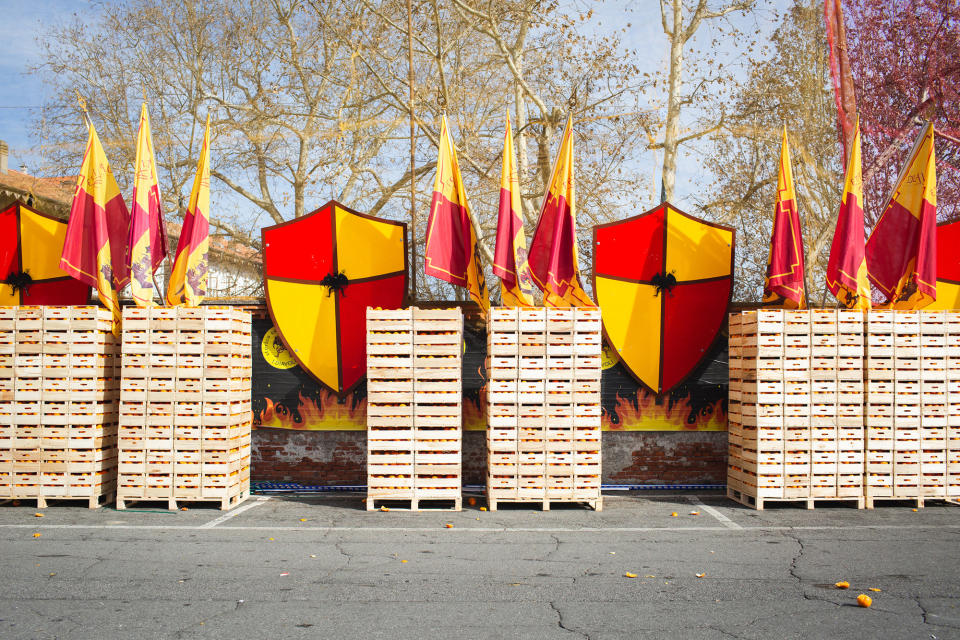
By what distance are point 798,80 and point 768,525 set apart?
13648 millimetres

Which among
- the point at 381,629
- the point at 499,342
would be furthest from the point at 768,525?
the point at 381,629

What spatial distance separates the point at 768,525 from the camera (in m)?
8.68

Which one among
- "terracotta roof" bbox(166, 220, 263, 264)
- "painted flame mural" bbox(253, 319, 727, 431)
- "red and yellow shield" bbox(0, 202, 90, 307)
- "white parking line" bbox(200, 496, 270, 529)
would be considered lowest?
"white parking line" bbox(200, 496, 270, 529)

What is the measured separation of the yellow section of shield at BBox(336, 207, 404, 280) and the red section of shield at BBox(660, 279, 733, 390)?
13.7ft

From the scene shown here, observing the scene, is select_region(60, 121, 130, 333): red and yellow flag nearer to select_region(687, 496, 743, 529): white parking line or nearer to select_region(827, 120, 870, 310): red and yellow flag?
select_region(687, 496, 743, 529): white parking line

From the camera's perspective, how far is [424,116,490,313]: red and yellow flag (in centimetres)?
1068

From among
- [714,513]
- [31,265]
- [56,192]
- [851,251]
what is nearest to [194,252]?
[31,265]

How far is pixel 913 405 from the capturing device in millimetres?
9867

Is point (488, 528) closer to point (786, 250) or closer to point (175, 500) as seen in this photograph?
point (175, 500)

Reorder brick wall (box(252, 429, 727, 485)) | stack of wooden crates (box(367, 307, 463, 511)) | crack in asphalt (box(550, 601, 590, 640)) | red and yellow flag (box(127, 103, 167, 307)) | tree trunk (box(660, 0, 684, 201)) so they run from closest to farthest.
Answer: crack in asphalt (box(550, 601, 590, 640)), stack of wooden crates (box(367, 307, 463, 511)), red and yellow flag (box(127, 103, 167, 307)), brick wall (box(252, 429, 727, 485)), tree trunk (box(660, 0, 684, 201))

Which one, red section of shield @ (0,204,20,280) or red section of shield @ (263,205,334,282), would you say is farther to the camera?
red section of shield @ (0,204,20,280)

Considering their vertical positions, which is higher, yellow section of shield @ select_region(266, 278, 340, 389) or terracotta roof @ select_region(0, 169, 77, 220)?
terracotta roof @ select_region(0, 169, 77, 220)

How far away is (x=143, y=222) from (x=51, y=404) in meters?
2.76

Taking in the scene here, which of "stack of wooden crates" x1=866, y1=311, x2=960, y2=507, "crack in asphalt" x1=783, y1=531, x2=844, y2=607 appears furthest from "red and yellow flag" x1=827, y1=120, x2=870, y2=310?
"crack in asphalt" x1=783, y1=531, x2=844, y2=607
